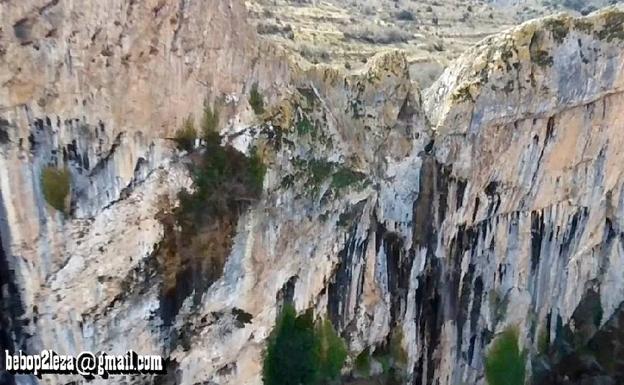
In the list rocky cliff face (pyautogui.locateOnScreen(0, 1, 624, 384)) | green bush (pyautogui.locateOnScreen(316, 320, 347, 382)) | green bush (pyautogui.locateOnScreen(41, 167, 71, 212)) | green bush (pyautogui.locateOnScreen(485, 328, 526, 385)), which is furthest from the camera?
green bush (pyautogui.locateOnScreen(485, 328, 526, 385))

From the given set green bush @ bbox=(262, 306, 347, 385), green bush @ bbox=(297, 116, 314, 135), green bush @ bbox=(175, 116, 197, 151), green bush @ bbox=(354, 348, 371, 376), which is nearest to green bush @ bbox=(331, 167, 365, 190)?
green bush @ bbox=(297, 116, 314, 135)

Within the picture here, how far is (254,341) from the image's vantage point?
1806cm

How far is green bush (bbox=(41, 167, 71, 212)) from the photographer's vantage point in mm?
14180

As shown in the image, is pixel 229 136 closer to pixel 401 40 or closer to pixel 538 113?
pixel 538 113

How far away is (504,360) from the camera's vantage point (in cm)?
2250

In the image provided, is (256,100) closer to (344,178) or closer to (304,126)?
(304,126)

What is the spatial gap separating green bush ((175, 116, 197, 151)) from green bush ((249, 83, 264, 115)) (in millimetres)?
1592

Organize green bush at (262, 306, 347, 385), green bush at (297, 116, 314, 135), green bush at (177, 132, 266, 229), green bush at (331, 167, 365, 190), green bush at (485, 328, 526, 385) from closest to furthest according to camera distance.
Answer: green bush at (177, 132, 266, 229) < green bush at (297, 116, 314, 135) < green bush at (262, 306, 347, 385) < green bush at (331, 167, 365, 190) < green bush at (485, 328, 526, 385)

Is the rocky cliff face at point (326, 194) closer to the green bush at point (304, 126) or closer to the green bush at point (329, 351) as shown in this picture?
the green bush at point (304, 126)

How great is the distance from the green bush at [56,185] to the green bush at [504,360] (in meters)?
13.9

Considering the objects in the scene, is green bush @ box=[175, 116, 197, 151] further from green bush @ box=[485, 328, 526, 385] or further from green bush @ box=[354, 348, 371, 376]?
green bush @ box=[485, 328, 526, 385]

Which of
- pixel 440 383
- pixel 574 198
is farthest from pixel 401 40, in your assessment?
pixel 440 383

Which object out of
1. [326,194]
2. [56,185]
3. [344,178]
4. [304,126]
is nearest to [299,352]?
[326,194]

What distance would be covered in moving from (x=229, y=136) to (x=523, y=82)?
876 centimetres
